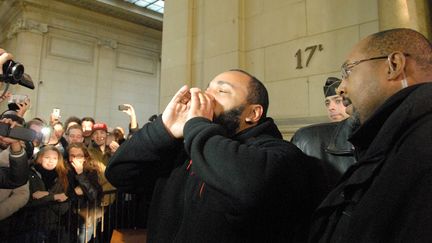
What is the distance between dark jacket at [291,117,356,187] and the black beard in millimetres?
486

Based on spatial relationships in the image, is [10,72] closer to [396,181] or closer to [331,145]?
[331,145]

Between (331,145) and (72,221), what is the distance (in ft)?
9.57

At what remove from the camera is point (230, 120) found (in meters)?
1.59

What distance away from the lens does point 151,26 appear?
1304 cm

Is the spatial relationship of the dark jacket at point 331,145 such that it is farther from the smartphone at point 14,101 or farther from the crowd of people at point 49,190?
the smartphone at point 14,101

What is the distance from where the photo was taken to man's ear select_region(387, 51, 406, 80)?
114cm

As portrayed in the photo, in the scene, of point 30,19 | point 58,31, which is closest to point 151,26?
point 58,31

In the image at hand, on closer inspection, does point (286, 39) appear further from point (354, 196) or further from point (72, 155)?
point (354, 196)

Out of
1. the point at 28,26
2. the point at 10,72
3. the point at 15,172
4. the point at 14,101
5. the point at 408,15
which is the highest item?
the point at 28,26

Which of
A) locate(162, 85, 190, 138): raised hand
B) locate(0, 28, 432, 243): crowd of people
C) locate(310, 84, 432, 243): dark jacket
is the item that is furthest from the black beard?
locate(310, 84, 432, 243): dark jacket

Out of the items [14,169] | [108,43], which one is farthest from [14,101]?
[108,43]

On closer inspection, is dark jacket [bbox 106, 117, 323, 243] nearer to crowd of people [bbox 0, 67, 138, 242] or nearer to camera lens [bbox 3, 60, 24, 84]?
camera lens [bbox 3, 60, 24, 84]

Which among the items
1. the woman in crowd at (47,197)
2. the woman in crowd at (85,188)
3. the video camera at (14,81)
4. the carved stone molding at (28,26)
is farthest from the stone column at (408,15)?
the carved stone molding at (28,26)

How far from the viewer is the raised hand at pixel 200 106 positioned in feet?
4.69
